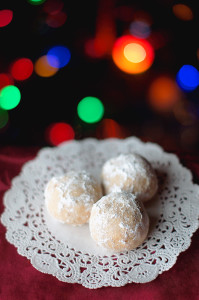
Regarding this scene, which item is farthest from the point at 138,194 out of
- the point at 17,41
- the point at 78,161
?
the point at 17,41

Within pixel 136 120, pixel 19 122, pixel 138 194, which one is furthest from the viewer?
pixel 136 120

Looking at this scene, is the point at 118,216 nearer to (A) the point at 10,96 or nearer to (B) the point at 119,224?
(B) the point at 119,224

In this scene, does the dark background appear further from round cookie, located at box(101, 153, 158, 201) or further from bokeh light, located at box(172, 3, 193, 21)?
round cookie, located at box(101, 153, 158, 201)

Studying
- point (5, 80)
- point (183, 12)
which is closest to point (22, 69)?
point (5, 80)

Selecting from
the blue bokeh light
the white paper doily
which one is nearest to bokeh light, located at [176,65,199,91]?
the white paper doily

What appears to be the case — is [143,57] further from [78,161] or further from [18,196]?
[18,196]

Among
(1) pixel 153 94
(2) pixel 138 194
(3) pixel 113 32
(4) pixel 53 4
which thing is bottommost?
(1) pixel 153 94
